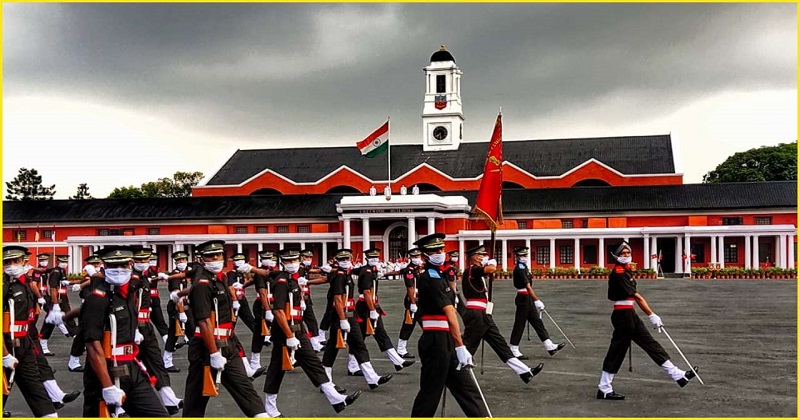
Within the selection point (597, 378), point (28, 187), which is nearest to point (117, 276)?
point (597, 378)

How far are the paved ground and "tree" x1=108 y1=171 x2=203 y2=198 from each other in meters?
65.4

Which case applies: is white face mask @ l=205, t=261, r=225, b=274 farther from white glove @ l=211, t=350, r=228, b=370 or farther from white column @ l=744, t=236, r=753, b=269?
white column @ l=744, t=236, r=753, b=269

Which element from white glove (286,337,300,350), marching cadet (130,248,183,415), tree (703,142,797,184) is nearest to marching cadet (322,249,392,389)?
white glove (286,337,300,350)

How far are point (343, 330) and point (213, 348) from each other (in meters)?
3.90

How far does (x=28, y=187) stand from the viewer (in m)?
99.7

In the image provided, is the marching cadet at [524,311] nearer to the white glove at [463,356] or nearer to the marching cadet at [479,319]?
the marching cadet at [479,319]

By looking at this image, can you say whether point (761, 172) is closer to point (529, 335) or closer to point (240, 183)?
point (240, 183)

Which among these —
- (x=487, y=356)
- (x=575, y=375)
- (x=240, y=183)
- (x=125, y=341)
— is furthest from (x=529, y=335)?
(x=240, y=183)

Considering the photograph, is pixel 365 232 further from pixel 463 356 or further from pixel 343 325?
pixel 463 356

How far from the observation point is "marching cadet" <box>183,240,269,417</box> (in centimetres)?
775

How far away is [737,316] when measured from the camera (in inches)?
803

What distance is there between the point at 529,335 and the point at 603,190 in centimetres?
3714

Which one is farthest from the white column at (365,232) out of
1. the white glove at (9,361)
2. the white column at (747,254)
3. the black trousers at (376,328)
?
the white glove at (9,361)

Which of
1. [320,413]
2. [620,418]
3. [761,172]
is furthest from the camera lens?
[761,172]
